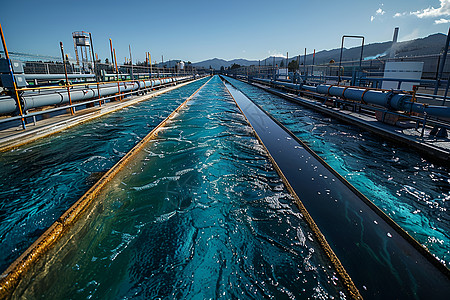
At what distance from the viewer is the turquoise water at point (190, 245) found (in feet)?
7.53

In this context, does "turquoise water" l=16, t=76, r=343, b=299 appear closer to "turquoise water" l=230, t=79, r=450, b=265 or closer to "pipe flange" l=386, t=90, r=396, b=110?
"turquoise water" l=230, t=79, r=450, b=265

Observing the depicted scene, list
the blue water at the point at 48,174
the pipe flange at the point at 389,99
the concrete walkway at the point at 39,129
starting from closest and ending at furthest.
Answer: the blue water at the point at 48,174 → the concrete walkway at the point at 39,129 → the pipe flange at the point at 389,99

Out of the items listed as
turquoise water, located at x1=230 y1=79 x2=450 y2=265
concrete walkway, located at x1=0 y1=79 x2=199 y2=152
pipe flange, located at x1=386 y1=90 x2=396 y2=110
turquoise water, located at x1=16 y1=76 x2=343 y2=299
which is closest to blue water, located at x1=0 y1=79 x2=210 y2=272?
concrete walkway, located at x1=0 y1=79 x2=199 y2=152

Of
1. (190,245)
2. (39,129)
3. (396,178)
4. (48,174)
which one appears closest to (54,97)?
(39,129)

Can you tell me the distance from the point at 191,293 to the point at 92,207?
2.14 m

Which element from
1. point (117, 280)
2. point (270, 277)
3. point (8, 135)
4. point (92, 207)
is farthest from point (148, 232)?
point (8, 135)

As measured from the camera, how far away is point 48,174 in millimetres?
4676

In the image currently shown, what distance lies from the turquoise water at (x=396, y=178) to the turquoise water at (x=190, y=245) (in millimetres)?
1522

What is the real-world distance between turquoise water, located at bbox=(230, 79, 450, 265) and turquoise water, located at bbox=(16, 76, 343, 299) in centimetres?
152

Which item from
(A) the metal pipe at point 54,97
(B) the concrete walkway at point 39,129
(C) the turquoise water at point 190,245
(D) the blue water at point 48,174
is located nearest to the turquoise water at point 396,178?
(C) the turquoise water at point 190,245

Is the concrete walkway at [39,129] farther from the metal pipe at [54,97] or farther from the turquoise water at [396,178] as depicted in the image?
the turquoise water at [396,178]

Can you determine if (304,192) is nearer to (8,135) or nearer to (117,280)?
(117,280)

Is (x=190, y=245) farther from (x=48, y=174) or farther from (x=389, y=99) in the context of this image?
(x=389, y=99)

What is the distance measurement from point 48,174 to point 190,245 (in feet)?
12.1
